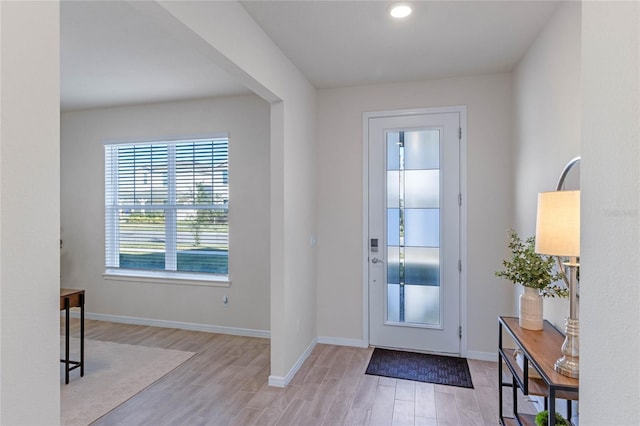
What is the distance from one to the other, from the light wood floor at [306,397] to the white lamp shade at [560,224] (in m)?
1.45

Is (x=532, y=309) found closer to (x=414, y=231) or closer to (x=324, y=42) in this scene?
(x=414, y=231)

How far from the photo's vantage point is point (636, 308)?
0.58 metres

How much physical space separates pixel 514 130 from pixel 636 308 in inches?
118

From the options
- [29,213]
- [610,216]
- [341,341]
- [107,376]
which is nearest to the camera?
[610,216]

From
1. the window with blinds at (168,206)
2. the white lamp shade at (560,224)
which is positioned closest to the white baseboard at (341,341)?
the window with blinds at (168,206)


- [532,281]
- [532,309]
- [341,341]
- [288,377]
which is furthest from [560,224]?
[341,341]

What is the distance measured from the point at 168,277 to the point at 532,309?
3.81m

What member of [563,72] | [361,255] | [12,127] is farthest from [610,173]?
[361,255]

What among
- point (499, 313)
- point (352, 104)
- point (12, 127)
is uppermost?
point (352, 104)

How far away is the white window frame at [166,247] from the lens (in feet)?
13.8

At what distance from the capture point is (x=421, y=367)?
317 centimetres

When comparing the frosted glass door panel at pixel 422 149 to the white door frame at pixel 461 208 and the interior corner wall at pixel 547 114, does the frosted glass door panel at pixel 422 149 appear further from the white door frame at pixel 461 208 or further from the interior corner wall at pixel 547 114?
the interior corner wall at pixel 547 114

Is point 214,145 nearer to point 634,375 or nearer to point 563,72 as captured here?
point 563,72

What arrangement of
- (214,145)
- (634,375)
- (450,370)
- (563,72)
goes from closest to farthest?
(634,375) < (563,72) < (450,370) < (214,145)
